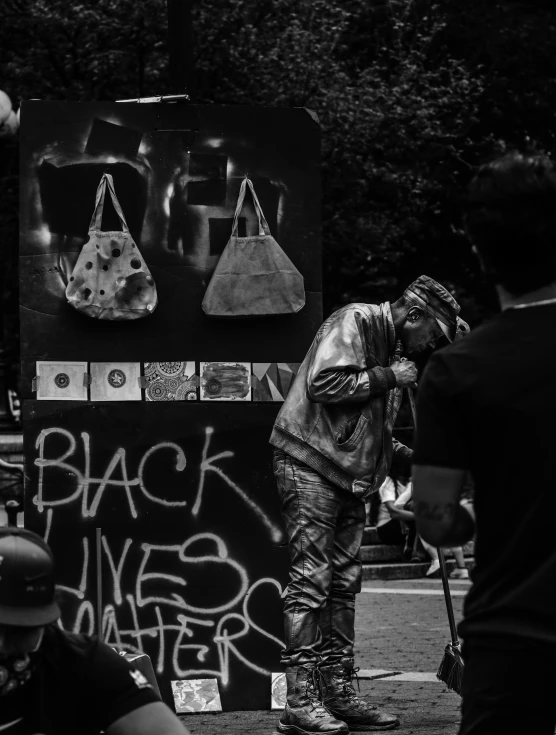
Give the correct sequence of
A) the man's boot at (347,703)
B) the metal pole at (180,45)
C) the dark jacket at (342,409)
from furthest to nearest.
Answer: the metal pole at (180,45) < the man's boot at (347,703) < the dark jacket at (342,409)

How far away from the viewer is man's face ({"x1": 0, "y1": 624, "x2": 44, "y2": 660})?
2.78m

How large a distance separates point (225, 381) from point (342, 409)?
76 centimetres

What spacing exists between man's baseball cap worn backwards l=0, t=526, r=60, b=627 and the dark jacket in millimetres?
2936

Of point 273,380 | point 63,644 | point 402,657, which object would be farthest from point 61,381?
point 63,644

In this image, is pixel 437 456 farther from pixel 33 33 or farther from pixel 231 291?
pixel 33 33

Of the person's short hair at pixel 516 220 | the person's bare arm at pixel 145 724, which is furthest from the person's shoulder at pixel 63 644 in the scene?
the person's short hair at pixel 516 220

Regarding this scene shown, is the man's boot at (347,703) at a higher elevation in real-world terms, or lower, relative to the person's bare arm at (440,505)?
lower

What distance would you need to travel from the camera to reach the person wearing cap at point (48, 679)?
279 cm

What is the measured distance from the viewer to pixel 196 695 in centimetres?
634

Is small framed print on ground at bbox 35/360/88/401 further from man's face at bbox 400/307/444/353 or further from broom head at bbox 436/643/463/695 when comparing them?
broom head at bbox 436/643/463/695

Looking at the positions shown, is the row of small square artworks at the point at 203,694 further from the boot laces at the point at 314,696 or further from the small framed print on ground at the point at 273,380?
the small framed print on ground at the point at 273,380

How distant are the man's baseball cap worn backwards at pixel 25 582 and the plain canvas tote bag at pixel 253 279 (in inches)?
137

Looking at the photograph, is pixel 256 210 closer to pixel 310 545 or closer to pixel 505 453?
pixel 310 545

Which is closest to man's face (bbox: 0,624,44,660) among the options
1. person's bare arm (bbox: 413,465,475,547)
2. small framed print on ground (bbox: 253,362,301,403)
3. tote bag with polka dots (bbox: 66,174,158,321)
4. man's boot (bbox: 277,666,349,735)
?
person's bare arm (bbox: 413,465,475,547)
